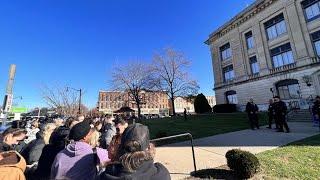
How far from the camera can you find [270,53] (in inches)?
1286

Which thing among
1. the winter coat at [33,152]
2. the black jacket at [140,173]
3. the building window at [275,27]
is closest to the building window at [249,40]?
the building window at [275,27]

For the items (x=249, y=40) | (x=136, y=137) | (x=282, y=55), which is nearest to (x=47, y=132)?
(x=136, y=137)

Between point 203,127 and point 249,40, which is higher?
point 249,40

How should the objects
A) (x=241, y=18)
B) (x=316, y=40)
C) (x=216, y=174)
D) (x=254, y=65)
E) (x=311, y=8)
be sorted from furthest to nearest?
(x=241, y=18)
(x=254, y=65)
(x=311, y=8)
(x=316, y=40)
(x=216, y=174)

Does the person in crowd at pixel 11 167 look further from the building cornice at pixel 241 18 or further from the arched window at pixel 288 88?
the building cornice at pixel 241 18

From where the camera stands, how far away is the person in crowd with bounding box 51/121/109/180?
2.73 m

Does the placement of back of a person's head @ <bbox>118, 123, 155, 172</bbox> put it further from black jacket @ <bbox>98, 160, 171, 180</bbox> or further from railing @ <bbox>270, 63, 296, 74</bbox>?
railing @ <bbox>270, 63, 296, 74</bbox>

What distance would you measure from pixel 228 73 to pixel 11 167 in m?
41.7

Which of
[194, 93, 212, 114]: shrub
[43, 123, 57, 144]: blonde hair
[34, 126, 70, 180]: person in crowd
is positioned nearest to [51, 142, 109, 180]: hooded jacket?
[34, 126, 70, 180]: person in crowd

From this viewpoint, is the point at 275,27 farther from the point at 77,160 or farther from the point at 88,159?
the point at 77,160

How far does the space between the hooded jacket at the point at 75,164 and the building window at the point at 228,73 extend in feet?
130

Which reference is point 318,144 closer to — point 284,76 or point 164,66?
point 284,76

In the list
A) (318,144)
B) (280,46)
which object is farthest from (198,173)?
(280,46)

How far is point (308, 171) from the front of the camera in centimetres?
602
